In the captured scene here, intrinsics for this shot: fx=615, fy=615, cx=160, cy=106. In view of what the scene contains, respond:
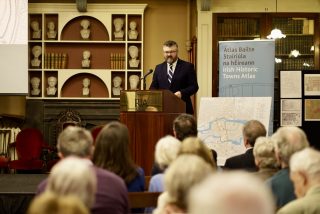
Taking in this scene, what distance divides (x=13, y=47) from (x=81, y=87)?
139 centimetres

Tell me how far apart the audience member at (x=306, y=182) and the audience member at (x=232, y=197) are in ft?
5.11

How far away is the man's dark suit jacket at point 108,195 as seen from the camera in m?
2.75

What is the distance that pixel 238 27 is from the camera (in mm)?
9492

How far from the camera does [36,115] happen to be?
9609 mm

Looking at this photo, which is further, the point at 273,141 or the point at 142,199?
the point at 273,141

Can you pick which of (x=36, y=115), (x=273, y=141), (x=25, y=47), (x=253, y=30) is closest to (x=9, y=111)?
(x=36, y=115)

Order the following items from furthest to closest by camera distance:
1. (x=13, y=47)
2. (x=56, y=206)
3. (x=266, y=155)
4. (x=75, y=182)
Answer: (x=13, y=47) < (x=266, y=155) < (x=75, y=182) < (x=56, y=206)

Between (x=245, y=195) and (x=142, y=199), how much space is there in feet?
7.19

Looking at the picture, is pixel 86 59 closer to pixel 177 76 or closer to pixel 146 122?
pixel 177 76

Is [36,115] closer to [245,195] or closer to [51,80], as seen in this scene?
[51,80]

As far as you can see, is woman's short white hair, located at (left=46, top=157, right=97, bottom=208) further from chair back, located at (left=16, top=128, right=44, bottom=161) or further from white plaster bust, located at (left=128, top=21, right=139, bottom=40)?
white plaster bust, located at (left=128, top=21, right=139, bottom=40)

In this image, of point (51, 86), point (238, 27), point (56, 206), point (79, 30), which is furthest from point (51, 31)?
point (56, 206)

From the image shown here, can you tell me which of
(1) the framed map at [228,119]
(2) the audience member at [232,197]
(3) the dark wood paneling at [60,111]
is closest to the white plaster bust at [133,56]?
(3) the dark wood paneling at [60,111]

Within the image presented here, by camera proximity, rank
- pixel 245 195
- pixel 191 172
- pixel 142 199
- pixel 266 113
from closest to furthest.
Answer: pixel 245 195 → pixel 191 172 → pixel 142 199 → pixel 266 113
